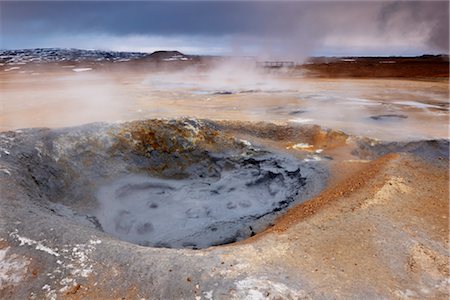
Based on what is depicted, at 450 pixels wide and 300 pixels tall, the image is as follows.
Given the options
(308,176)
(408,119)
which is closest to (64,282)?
(308,176)

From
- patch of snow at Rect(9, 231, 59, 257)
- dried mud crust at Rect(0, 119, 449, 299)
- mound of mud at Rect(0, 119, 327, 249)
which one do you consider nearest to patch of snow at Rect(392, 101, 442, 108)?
mound of mud at Rect(0, 119, 327, 249)

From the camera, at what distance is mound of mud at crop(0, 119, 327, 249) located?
567cm

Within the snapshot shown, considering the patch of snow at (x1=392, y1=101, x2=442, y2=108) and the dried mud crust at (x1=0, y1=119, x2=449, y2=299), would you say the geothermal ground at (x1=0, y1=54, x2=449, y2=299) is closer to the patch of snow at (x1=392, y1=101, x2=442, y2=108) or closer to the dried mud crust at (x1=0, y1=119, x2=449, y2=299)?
the dried mud crust at (x1=0, y1=119, x2=449, y2=299)

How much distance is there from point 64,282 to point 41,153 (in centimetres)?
319

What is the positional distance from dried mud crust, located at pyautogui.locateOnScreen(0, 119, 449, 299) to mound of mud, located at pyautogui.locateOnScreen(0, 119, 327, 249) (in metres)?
1.09

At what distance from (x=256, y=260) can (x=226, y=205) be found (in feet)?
10.0

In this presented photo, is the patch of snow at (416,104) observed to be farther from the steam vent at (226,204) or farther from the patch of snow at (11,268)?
the patch of snow at (11,268)

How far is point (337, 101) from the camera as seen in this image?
1297 centimetres

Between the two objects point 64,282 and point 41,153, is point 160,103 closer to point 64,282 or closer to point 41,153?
point 41,153

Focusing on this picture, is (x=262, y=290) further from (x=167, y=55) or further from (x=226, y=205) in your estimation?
(x=167, y=55)

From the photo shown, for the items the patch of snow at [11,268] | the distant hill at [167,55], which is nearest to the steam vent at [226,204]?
the patch of snow at [11,268]

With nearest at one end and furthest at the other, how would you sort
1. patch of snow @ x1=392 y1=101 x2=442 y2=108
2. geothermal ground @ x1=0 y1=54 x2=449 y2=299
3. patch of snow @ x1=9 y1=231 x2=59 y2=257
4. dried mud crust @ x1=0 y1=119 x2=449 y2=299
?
dried mud crust @ x1=0 y1=119 x2=449 y2=299 → geothermal ground @ x1=0 y1=54 x2=449 y2=299 → patch of snow @ x1=9 y1=231 x2=59 y2=257 → patch of snow @ x1=392 y1=101 x2=442 y2=108

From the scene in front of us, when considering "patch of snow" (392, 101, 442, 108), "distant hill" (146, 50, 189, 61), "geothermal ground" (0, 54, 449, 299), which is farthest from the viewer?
"distant hill" (146, 50, 189, 61)

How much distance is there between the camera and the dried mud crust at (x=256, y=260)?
3.17 m
